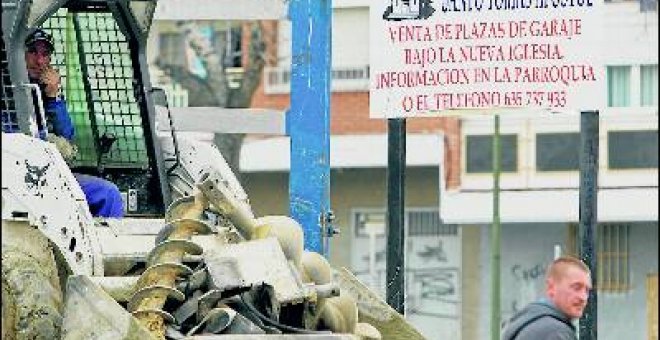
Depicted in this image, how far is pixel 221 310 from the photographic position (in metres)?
11.2

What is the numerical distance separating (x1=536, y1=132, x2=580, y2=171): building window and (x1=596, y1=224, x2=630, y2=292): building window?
1.22m

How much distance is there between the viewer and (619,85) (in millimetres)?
41469

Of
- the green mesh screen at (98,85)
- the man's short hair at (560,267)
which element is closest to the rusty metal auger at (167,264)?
the man's short hair at (560,267)

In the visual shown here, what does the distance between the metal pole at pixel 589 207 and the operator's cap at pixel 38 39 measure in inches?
139

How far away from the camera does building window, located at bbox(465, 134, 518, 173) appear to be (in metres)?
42.0

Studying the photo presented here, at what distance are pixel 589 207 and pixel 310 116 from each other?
1957 mm

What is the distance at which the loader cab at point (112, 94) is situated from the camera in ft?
45.8

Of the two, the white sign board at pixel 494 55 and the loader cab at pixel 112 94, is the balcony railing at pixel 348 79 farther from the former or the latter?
the loader cab at pixel 112 94

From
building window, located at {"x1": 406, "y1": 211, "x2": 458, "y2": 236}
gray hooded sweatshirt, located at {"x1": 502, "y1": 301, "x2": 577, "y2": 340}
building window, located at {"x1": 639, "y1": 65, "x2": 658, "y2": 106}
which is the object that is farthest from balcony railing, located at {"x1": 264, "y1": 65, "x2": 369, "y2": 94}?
gray hooded sweatshirt, located at {"x1": 502, "y1": 301, "x2": 577, "y2": 340}

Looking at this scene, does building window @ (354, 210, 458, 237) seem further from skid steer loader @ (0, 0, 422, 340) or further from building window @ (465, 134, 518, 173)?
skid steer loader @ (0, 0, 422, 340)

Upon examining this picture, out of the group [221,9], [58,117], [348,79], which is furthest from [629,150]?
[58,117]

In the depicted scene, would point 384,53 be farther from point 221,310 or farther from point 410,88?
point 221,310

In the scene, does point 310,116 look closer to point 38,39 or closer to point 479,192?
point 38,39

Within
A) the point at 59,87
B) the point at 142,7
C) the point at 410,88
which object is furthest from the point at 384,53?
the point at 59,87
